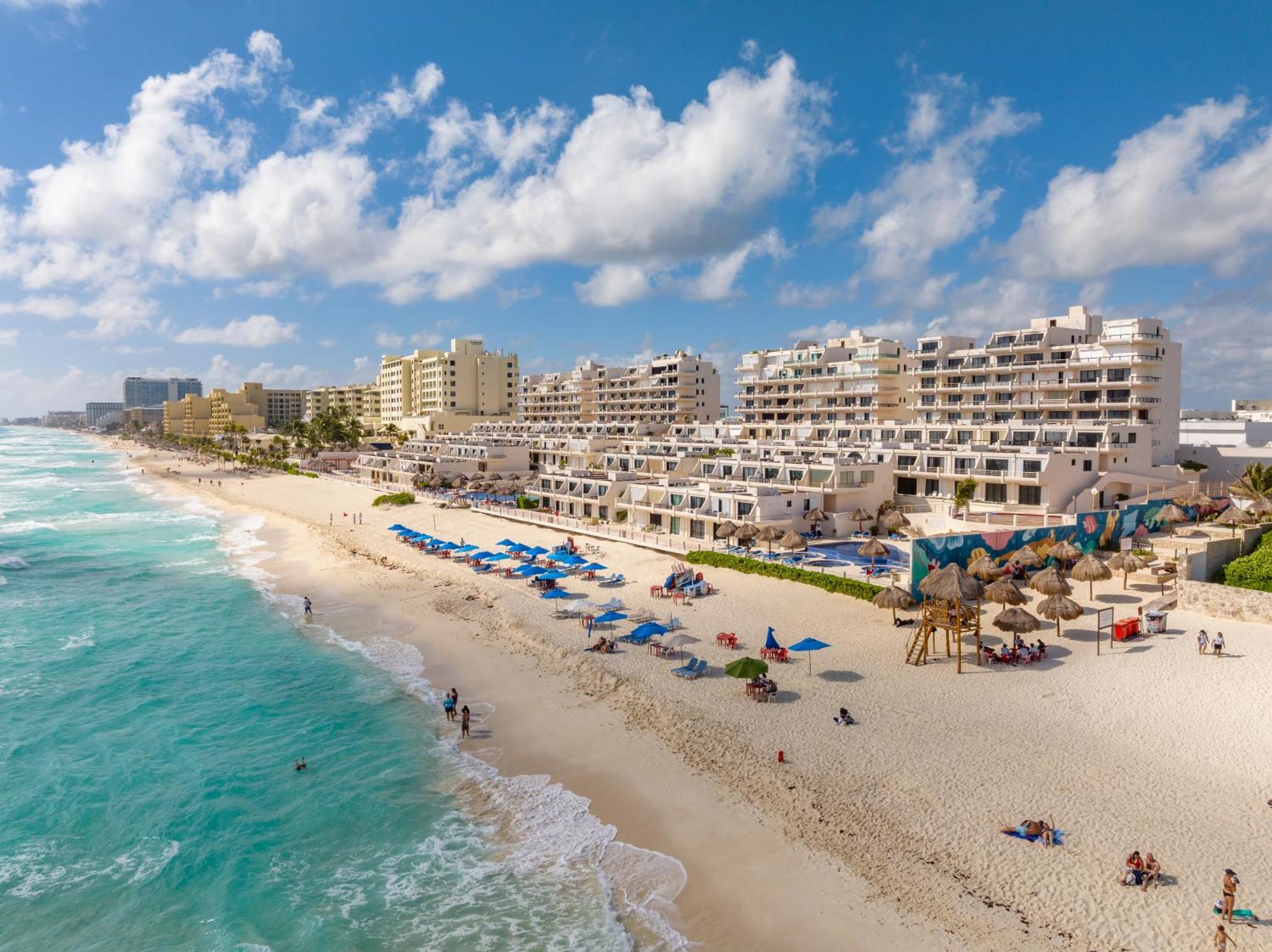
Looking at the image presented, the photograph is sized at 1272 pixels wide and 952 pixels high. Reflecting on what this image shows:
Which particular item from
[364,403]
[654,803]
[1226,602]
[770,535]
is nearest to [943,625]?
[1226,602]

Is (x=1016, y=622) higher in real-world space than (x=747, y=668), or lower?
higher

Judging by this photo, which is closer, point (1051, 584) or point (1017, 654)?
point (1017, 654)

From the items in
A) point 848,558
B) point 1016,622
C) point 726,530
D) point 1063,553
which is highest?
point 726,530

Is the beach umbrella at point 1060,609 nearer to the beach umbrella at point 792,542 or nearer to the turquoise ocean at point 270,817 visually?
the beach umbrella at point 792,542

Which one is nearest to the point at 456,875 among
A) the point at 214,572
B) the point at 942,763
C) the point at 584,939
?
the point at 584,939

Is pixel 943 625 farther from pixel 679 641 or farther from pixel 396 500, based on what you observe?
pixel 396 500

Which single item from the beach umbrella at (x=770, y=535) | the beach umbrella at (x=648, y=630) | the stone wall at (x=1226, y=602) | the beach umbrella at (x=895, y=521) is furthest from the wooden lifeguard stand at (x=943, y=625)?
the beach umbrella at (x=895, y=521)
